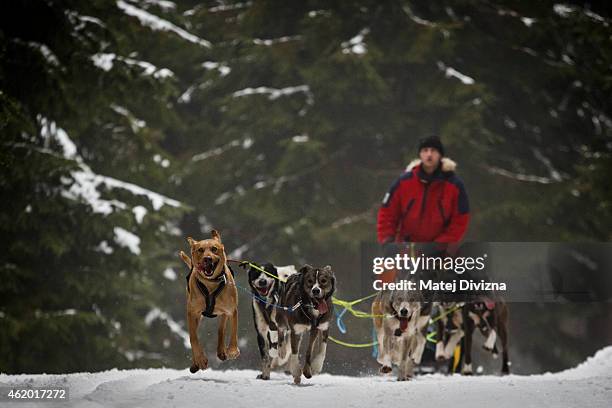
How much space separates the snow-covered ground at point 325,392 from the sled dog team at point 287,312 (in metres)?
0.19

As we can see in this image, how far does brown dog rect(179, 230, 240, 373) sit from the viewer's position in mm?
5758

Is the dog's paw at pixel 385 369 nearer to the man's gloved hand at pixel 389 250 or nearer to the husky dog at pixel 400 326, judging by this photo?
the husky dog at pixel 400 326

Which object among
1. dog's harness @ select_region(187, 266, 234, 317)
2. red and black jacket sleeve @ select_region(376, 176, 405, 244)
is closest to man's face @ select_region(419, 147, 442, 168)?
red and black jacket sleeve @ select_region(376, 176, 405, 244)

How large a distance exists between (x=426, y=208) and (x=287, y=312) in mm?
2400

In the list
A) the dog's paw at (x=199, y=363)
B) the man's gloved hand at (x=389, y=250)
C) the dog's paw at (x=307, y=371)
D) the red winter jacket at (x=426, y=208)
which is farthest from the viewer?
the red winter jacket at (x=426, y=208)

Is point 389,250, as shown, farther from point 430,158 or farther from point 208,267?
point 430,158

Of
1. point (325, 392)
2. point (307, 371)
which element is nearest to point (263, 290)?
point (307, 371)

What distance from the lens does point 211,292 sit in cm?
585

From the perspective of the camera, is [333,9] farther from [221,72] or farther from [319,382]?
[319,382]

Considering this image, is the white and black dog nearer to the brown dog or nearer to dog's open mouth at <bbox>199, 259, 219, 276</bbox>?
the brown dog

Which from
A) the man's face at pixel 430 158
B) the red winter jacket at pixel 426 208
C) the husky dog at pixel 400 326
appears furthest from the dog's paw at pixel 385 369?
the man's face at pixel 430 158

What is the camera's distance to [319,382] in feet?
22.4

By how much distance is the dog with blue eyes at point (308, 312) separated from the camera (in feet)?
20.1

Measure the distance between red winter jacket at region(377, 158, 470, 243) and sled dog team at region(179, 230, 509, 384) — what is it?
120 centimetres
